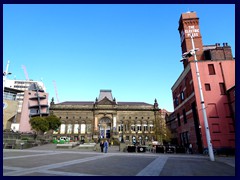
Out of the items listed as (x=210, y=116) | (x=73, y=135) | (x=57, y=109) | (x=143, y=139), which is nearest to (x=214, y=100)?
(x=210, y=116)

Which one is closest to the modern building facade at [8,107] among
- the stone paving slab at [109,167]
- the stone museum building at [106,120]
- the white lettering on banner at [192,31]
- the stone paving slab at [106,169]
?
the stone museum building at [106,120]

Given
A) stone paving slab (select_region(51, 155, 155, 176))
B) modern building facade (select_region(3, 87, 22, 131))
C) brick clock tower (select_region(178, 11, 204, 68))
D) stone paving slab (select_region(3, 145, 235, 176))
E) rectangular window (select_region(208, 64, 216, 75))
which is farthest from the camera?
modern building facade (select_region(3, 87, 22, 131))

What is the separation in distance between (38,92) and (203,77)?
8077 cm

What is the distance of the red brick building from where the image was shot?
83.1ft

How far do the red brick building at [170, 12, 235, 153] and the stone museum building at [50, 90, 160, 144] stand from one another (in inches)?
1635

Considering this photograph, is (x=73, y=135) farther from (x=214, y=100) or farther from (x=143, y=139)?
(x=214, y=100)

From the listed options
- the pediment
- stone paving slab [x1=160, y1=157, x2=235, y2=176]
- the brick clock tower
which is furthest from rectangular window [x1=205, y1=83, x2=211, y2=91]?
the pediment

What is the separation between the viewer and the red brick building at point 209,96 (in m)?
25.3

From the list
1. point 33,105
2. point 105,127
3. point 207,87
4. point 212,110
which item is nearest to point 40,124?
point 105,127

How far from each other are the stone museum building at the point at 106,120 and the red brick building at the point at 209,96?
41521 mm

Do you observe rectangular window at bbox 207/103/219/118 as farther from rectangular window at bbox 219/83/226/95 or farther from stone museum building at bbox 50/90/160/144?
stone museum building at bbox 50/90/160/144

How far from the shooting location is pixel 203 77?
2788cm
